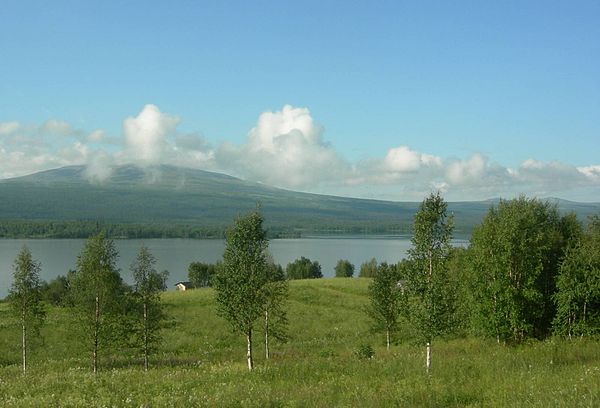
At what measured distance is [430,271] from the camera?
22438 mm

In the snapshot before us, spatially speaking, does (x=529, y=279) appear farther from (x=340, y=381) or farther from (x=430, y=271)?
(x=340, y=381)

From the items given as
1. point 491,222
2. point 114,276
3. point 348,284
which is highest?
point 491,222

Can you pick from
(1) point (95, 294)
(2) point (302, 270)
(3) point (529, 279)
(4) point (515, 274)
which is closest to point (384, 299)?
(4) point (515, 274)

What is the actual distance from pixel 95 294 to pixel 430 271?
19813mm

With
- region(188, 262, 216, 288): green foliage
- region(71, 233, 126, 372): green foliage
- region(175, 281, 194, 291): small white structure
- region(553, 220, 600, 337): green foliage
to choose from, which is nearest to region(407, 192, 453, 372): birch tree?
region(553, 220, 600, 337): green foliage

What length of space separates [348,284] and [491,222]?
4565 centimetres

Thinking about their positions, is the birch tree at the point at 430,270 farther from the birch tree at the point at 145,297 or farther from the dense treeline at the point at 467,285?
the birch tree at the point at 145,297

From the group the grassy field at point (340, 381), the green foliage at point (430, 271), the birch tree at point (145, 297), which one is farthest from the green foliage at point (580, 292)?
the birch tree at point (145, 297)

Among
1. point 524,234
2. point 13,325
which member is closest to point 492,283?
point 524,234

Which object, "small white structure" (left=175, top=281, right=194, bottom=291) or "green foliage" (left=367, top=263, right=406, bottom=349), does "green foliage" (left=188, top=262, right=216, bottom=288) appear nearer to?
"small white structure" (left=175, top=281, right=194, bottom=291)

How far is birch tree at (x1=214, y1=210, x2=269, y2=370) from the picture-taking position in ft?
92.1

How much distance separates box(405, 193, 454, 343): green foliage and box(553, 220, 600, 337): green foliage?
13627 mm

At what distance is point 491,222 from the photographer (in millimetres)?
36531

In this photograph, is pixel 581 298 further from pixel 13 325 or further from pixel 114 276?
pixel 13 325
